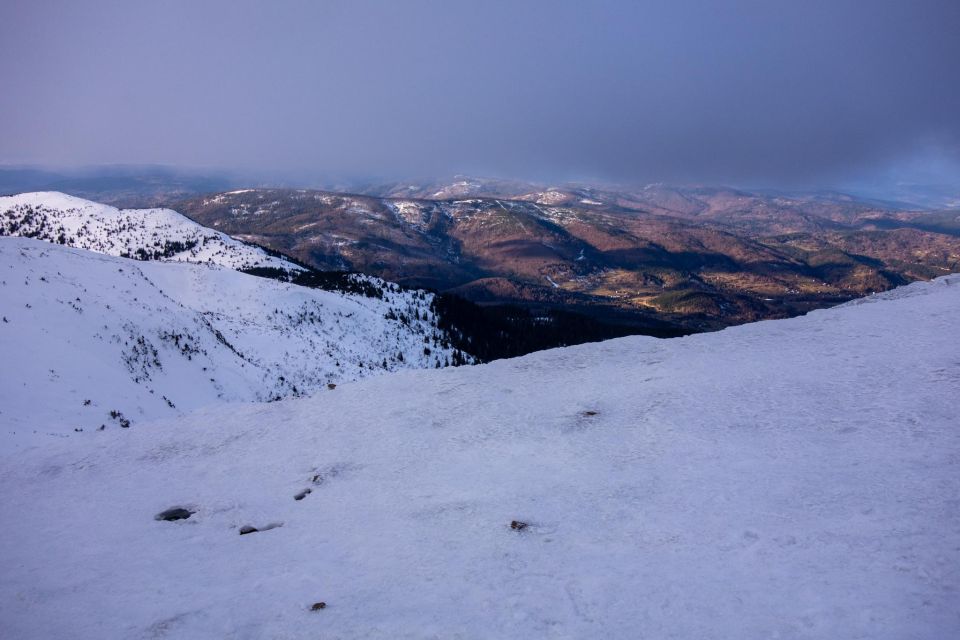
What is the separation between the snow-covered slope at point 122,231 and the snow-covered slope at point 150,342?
57.3 meters

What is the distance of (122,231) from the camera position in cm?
14350

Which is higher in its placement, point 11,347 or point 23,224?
point 23,224

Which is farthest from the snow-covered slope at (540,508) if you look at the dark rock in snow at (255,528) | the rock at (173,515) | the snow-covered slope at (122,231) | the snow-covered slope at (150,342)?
the snow-covered slope at (122,231)

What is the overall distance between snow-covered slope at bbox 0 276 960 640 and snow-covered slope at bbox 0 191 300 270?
12881 cm

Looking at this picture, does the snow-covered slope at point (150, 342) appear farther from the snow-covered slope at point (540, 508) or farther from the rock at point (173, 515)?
the rock at point (173, 515)

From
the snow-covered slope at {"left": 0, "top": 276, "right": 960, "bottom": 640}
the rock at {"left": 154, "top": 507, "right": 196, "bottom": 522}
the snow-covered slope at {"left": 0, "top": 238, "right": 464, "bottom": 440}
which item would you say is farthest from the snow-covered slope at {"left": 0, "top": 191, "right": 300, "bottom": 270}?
the rock at {"left": 154, "top": 507, "right": 196, "bottom": 522}

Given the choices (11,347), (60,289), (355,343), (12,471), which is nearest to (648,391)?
(12,471)

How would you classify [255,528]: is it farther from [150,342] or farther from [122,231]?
Result: [122,231]

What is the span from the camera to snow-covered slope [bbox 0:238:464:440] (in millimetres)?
26922

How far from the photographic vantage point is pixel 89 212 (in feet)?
495

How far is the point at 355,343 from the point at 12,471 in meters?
65.6

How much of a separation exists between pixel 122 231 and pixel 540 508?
562 ft

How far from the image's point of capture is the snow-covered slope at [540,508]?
8.49 m

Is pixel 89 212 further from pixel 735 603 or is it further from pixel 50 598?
pixel 735 603
